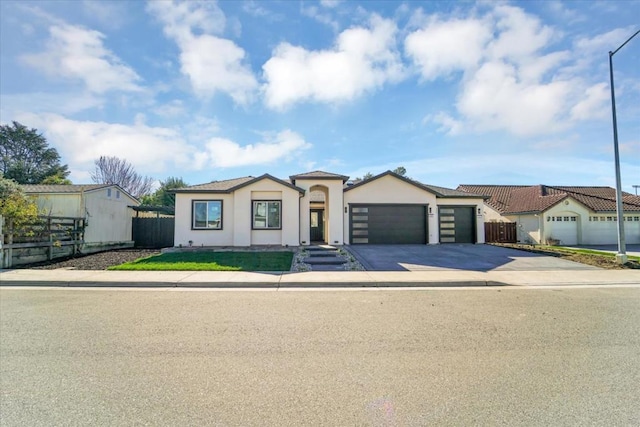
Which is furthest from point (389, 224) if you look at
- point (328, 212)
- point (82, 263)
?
point (82, 263)

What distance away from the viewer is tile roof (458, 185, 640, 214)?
872 inches

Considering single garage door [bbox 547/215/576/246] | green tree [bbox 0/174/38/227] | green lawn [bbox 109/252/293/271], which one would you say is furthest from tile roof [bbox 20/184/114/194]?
single garage door [bbox 547/215/576/246]

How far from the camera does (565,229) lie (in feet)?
71.7

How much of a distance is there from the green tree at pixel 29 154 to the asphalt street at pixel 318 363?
42.5 metres

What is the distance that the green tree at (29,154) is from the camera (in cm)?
3800

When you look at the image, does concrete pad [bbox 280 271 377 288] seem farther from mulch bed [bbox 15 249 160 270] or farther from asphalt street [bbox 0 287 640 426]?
mulch bed [bbox 15 249 160 270]

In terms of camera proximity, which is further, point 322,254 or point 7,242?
point 322,254

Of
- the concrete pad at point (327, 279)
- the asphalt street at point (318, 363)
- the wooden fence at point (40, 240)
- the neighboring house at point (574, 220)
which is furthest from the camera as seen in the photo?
the neighboring house at point (574, 220)

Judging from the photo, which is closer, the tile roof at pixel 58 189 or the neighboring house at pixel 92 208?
the neighboring house at pixel 92 208

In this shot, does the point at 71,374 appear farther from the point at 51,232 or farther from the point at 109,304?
the point at 51,232

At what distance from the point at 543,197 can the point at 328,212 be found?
648 inches

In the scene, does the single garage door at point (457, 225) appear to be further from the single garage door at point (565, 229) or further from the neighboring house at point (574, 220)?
the single garage door at point (565, 229)

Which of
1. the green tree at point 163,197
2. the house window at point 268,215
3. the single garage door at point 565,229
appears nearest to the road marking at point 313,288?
the house window at point 268,215

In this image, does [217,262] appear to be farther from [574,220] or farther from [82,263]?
[574,220]
